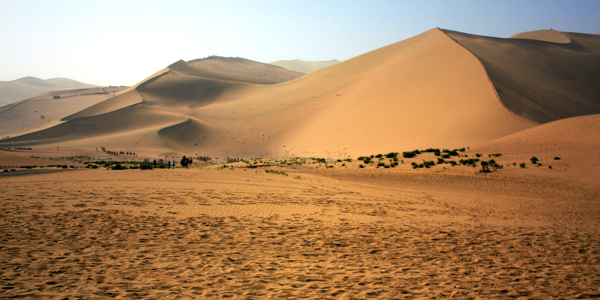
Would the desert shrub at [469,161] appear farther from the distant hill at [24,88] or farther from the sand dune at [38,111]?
the distant hill at [24,88]

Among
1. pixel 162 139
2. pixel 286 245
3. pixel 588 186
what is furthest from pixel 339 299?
pixel 162 139

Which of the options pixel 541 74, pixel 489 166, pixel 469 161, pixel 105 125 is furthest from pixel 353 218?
pixel 105 125

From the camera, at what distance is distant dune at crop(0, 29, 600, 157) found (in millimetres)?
32312

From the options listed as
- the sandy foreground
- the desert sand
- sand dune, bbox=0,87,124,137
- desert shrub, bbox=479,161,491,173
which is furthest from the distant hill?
desert shrub, bbox=479,161,491,173

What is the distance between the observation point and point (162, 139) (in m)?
42.3

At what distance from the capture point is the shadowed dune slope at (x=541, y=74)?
113 ft

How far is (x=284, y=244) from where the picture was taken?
6660 millimetres

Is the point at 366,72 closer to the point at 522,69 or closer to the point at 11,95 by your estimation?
the point at 522,69

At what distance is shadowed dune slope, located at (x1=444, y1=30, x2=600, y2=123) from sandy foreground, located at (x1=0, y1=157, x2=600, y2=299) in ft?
84.2

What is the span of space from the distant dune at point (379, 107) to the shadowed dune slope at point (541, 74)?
0.58 feet

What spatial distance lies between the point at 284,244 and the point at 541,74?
46.5m

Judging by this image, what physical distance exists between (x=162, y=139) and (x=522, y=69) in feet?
135

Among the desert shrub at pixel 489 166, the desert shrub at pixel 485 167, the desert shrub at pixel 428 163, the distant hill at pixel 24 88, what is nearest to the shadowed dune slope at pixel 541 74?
the desert shrub at pixel 489 166

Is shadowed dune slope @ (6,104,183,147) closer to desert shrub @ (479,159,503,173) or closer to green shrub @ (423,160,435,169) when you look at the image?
green shrub @ (423,160,435,169)
